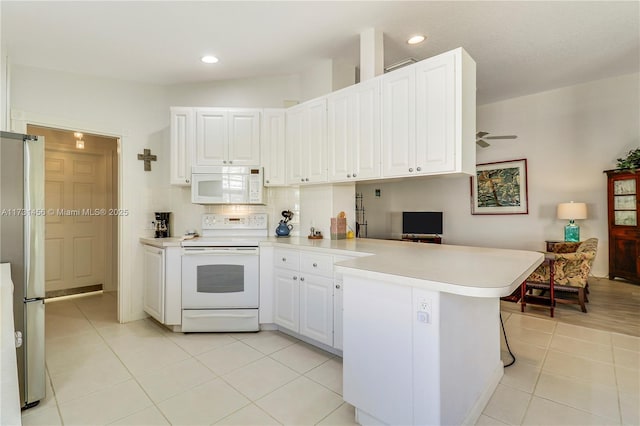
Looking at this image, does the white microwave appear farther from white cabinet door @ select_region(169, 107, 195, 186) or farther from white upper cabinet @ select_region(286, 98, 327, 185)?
white upper cabinet @ select_region(286, 98, 327, 185)

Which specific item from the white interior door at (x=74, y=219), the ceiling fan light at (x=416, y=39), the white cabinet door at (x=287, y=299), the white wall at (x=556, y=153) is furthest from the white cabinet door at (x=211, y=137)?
the white wall at (x=556, y=153)

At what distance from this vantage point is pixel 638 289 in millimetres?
4121

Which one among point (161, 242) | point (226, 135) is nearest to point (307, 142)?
point (226, 135)

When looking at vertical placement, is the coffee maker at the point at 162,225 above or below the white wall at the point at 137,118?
below

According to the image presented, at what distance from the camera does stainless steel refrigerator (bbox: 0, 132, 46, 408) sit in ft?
5.79

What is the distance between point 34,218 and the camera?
183 centimetres

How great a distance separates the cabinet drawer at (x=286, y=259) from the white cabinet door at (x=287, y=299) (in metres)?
0.05

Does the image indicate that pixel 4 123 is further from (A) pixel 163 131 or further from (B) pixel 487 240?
(B) pixel 487 240

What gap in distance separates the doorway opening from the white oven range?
2.24 m

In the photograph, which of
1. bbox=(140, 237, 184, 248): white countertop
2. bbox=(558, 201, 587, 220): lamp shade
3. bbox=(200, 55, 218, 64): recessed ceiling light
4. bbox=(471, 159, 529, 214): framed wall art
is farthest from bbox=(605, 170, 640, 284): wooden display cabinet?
bbox=(140, 237, 184, 248): white countertop

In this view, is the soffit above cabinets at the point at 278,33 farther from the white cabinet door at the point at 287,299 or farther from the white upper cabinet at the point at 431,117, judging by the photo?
the white cabinet door at the point at 287,299

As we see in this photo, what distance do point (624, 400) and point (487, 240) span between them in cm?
394

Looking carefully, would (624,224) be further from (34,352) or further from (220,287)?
(34,352)

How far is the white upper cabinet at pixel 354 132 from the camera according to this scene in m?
2.54
